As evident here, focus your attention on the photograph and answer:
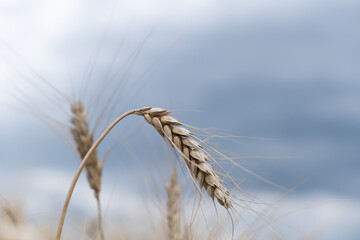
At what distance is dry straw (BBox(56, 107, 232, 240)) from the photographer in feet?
5.27

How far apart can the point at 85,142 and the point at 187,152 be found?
114 cm

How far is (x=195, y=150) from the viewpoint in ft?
5.50

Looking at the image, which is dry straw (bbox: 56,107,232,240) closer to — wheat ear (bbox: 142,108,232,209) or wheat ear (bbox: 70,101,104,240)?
wheat ear (bbox: 142,108,232,209)

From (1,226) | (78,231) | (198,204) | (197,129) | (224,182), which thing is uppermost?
(197,129)

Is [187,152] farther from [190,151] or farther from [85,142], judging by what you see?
[85,142]

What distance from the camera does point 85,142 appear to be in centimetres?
264

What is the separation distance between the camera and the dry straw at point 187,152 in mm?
1607

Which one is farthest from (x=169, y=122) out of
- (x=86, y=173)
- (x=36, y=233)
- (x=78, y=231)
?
(x=78, y=231)

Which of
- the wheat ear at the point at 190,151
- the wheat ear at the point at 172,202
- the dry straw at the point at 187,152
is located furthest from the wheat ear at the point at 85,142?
the wheat ear at the point at 190,151

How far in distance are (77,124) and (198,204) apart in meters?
1.23

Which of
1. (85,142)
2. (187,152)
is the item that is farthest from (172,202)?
(187,152)

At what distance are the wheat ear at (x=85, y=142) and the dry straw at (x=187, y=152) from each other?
87 centimetres

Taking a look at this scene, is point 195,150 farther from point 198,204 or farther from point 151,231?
point 151,231

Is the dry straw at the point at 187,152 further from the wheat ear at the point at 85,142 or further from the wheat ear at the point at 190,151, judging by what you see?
the wheat ear at the point at 85,142
